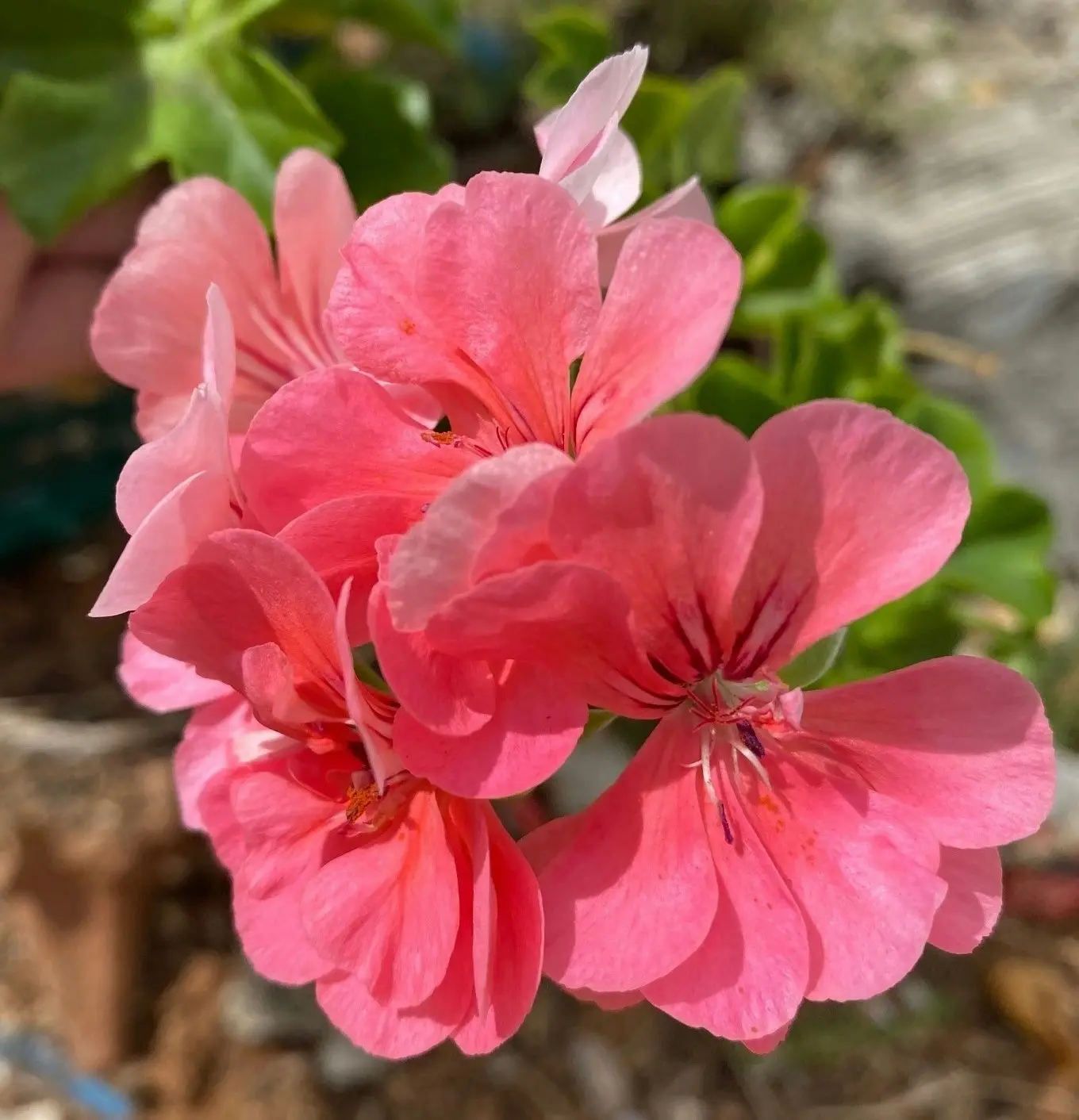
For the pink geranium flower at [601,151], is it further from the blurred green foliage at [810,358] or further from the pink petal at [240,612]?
the blurred green foliage at [810,358]

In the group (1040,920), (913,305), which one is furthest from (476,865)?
(1040,920)

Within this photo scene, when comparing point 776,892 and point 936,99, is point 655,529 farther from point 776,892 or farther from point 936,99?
point 936,99

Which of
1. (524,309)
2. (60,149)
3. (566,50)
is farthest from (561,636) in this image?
(566,50)

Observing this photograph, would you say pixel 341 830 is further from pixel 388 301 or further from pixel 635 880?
pixel 388 301

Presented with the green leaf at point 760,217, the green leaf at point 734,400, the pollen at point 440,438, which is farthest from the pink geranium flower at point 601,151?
the green leaf at point 760,217

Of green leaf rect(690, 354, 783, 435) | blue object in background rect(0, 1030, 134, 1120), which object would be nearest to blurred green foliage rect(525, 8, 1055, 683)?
green leaf rect(690, 354, 783, 435)

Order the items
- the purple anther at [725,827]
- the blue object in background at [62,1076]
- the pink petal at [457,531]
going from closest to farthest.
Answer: the pink petal at [457,531] → the purple anther at [725,827] → the blue object in background at [62,1076]

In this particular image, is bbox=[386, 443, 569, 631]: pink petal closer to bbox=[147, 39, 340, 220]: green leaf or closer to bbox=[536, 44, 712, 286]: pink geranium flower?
bbox=[536, 44, 712, 286]: pink geranium flower
